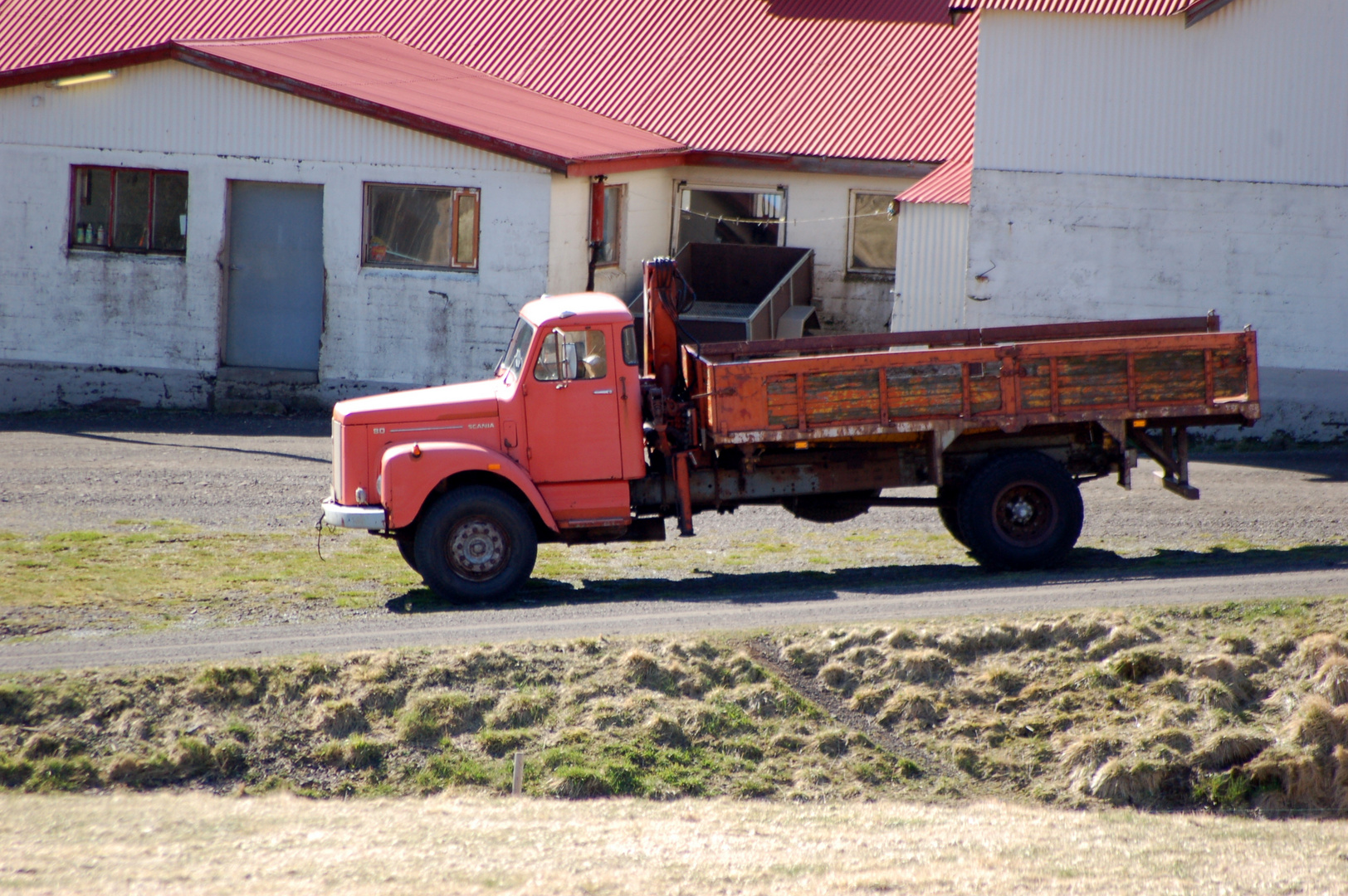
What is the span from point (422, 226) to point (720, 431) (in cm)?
1093

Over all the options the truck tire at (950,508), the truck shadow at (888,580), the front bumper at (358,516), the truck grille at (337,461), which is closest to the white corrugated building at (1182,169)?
the truck shadow at (888,580)

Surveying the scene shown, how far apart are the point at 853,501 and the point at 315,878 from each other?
6869 mm

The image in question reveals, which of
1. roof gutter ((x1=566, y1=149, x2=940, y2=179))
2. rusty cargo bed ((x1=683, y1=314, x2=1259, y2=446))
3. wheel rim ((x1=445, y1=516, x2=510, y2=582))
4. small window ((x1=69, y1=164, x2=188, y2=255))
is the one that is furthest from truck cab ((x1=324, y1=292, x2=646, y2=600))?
roof gutter ((x1=566, y1=149, x2=940, y2=179))

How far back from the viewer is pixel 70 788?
812 centimetres

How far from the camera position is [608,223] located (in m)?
23.0

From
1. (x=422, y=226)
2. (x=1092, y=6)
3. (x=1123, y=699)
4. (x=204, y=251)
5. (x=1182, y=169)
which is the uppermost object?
(x=1092, y=6)

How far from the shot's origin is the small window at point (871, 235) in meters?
24.2

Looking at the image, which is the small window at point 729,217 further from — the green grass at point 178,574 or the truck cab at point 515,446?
the truck cab at point 515,446

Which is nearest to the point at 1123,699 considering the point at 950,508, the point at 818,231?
the point at 950,508

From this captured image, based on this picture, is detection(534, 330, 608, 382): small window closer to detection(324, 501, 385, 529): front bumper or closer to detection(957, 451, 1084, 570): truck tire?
detection(324, 501, 385, 529): front bumper

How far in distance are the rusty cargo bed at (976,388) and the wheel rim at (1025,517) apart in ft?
2.31

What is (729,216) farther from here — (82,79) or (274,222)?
(82,79)

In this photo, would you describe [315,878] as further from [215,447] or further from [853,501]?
[215,447]

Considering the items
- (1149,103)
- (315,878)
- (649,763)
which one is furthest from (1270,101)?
(315,878)
